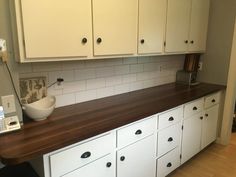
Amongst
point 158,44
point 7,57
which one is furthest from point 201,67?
point 7,57

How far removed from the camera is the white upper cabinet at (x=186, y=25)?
2.33 metres

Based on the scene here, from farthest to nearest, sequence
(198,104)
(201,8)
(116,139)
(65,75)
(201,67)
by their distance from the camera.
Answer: (201,67) → (201,8) → (198,104) → (65,75) → (116,139)

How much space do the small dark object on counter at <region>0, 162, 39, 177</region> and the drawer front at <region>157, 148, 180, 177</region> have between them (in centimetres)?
119

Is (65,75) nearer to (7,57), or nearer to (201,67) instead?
(7,57)

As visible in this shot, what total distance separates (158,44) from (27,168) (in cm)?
162

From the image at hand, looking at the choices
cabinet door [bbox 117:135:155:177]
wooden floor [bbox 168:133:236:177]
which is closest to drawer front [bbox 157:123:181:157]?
cabinet door [bbox 117:135:155:177]

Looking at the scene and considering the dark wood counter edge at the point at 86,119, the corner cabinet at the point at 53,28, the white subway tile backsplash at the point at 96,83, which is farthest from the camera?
the white subway tile backsplash at the point at 96,83

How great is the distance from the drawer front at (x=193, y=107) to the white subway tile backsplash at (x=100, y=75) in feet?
1.97

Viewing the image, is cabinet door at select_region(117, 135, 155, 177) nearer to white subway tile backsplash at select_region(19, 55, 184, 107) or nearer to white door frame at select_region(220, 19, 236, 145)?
white subway tile backsplash at select_region(19, 55, 184, 107)

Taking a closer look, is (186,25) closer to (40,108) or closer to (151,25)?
(151,25)

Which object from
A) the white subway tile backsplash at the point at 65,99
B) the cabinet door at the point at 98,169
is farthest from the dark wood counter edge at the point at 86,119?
the cabinet door at the point at 98,169

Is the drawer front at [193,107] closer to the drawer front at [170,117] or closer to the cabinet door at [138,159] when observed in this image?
the drawer front at [170,117]

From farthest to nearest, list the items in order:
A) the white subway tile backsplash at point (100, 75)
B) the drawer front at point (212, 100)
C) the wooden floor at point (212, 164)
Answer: the drawer front at point (212, 100)
the wooden floor at point (212, 164)
the white subway tile backsplash at point (100, 75)

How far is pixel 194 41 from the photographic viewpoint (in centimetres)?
274
